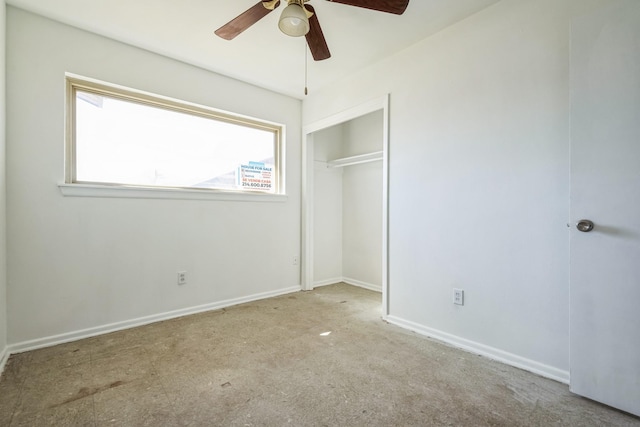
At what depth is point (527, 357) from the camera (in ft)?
6.29

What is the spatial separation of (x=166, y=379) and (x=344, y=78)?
3.12m

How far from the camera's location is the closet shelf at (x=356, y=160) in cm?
366

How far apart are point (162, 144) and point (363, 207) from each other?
8.40 feet

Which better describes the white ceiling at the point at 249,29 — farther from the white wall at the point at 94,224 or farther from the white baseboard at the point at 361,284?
the white baseboard at the point at 361,284

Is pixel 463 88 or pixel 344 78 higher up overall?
pixel 344 78

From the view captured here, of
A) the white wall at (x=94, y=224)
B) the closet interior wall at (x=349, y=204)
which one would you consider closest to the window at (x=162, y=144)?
the white wall at (x=94, y=224)

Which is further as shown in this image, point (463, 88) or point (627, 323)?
point (463, 88)

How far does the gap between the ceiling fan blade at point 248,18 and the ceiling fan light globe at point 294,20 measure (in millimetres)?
111

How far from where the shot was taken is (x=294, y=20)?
1.68 m

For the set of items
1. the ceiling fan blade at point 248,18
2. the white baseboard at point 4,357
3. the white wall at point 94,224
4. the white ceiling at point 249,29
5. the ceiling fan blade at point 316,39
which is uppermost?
the white ceiling at point 249,29

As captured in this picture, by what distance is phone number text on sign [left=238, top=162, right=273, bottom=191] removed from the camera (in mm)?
3447

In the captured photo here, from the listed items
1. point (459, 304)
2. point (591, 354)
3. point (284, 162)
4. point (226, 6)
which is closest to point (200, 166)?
point (284, 162)

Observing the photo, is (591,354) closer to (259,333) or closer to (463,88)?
(463,88)

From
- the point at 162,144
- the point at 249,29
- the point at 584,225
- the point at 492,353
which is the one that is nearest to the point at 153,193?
the point at 162,144
